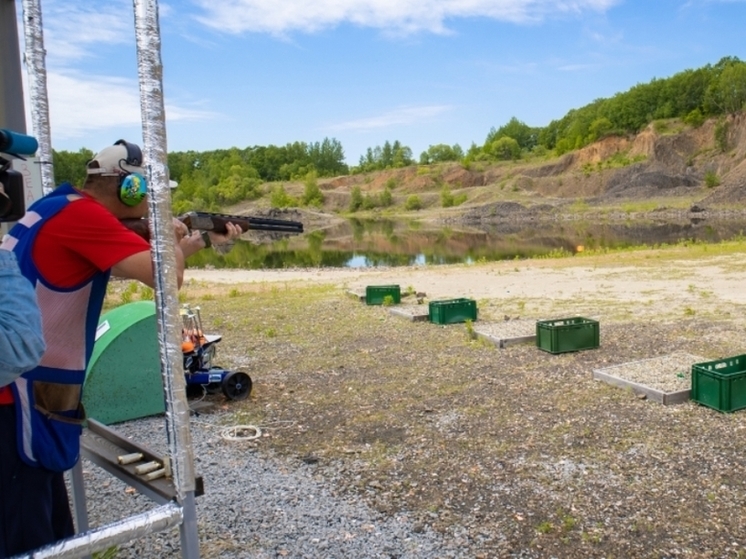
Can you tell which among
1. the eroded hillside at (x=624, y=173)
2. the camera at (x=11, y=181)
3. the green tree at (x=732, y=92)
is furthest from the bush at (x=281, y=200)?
the camera at (x=11, y=181)

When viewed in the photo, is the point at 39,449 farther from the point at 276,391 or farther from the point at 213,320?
the point at 213,320

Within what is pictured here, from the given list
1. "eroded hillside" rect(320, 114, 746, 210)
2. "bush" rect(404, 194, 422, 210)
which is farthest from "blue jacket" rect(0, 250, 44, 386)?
"bush" rect(404, 194, 422, 210)

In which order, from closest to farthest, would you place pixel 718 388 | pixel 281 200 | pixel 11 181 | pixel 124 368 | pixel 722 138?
pixel 11 181 → pixel 718 388 → pixel 124 368 → pixel 722 138 → pixel 281 200

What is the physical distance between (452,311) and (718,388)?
520cm

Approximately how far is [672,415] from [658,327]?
4.24 metres

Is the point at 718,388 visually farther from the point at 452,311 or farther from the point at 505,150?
→ the point at 505,150

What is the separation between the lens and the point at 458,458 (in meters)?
5.19

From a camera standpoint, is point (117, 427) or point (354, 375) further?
point (354, 375)

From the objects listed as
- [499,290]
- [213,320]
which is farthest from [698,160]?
[213,320]

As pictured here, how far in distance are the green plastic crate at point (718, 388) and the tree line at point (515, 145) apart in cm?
7140

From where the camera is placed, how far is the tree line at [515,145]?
10356 centimetres

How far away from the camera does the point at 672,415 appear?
19.5ft

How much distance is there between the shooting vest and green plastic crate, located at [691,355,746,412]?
5415 mm

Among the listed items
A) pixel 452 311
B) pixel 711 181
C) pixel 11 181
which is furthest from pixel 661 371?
pixel 711 181
